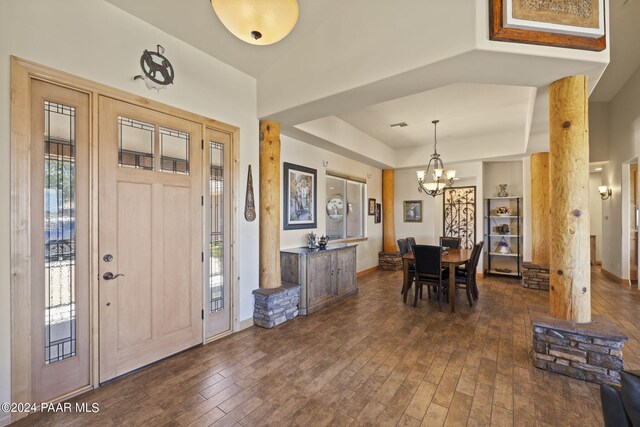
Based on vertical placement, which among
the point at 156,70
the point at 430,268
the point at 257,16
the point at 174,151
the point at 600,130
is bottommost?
the point at 430,268

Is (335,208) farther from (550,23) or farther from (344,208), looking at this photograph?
(550,23)

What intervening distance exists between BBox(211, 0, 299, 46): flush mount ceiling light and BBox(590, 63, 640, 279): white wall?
6.54 meters

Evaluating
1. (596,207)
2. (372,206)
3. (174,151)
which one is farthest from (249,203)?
(596,207)

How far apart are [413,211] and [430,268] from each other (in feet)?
11.4

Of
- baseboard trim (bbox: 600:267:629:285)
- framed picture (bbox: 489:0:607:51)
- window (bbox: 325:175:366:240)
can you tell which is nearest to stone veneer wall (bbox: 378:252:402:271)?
window (bbox: 325:175:366:240)

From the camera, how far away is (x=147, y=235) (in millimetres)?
2707

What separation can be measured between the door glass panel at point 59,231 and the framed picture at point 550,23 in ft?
11.0

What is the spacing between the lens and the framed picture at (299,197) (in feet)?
15.3

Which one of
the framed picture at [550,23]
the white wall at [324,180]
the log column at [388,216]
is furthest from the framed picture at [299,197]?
the framed picture at [550,23]

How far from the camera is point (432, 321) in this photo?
374 centimetres

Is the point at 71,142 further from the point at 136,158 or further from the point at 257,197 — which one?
the point at 257,197

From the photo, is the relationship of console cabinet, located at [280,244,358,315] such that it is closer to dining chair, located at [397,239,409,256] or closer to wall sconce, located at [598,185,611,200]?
dining chair, located at [397,239,409,256]

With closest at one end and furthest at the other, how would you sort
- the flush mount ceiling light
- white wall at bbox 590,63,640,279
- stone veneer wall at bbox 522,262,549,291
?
the flush mount ceiling light < white wall at bbox 590,63,640,279 < stone veneer wall at bbox 522,262,549,291

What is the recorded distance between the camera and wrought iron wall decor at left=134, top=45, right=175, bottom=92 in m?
2.65
